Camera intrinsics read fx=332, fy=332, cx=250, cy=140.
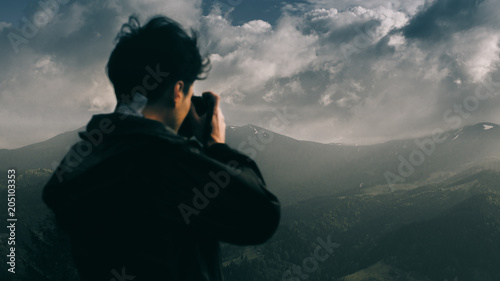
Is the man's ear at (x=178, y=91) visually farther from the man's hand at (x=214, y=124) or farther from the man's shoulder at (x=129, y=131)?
the man's shoulder at (x=129, y=131)

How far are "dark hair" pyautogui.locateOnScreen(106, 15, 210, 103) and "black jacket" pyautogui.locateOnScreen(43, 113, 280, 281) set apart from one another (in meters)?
0.35

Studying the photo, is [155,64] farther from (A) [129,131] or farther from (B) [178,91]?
(A) [129,131]

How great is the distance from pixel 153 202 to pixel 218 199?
30 cm

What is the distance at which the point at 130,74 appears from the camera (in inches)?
77.3

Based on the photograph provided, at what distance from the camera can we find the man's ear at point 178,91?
193cm

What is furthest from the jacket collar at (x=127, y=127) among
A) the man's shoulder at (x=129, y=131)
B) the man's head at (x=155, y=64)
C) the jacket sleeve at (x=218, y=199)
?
the man's head at (x=155, y=64)

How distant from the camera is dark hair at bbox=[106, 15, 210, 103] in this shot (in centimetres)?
194

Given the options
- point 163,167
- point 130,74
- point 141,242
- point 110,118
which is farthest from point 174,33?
point 141,242

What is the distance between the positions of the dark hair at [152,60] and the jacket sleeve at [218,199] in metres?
Answer: 0.60

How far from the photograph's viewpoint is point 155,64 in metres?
1.95

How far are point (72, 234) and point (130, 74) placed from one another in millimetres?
936

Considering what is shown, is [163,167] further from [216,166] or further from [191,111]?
[191,111]

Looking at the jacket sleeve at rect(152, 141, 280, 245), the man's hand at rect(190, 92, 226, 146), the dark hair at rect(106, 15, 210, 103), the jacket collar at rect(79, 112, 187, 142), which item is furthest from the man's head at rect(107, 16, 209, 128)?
the jacket sleeve at rect(152, 141, 280, 245)

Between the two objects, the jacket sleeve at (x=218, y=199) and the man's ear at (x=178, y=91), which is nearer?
the jacket sleeve at (x=218, y=199)
